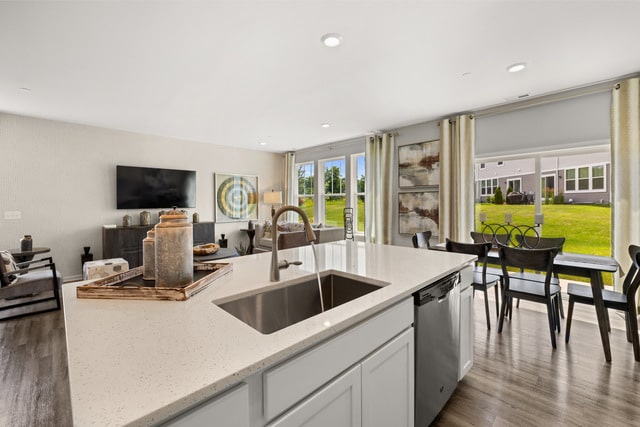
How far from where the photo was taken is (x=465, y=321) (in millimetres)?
1844

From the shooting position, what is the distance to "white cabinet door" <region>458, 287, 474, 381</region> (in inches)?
71.2

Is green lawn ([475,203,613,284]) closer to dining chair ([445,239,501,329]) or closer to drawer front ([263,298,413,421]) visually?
dining chair ([445,239,501,329])

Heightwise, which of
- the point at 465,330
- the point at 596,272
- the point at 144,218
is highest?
the point at 144,218

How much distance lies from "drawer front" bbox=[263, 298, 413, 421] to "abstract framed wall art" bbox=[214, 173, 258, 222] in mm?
5932

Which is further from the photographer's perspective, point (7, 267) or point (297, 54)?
point (7, 267)

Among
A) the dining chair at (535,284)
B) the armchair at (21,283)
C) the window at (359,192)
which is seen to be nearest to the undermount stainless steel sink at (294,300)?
the dining chair at (535,284)

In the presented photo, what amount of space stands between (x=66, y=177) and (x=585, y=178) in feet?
24.7

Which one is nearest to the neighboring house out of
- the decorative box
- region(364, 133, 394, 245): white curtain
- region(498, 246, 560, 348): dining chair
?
region(364, 133, 394, 245): white curtain

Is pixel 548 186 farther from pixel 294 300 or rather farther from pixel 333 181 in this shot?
pixel 294 300

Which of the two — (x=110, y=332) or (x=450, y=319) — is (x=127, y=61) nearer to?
(x=110, y=332)

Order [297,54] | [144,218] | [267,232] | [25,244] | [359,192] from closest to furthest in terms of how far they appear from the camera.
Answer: [297,54]
[25,244]
[144,218]
[267,232]
[359,192]

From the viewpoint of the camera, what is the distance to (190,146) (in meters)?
6.00

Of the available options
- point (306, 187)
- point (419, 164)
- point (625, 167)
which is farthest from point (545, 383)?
point (306, 187)

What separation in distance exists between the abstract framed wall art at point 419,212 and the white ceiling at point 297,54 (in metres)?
1.39
